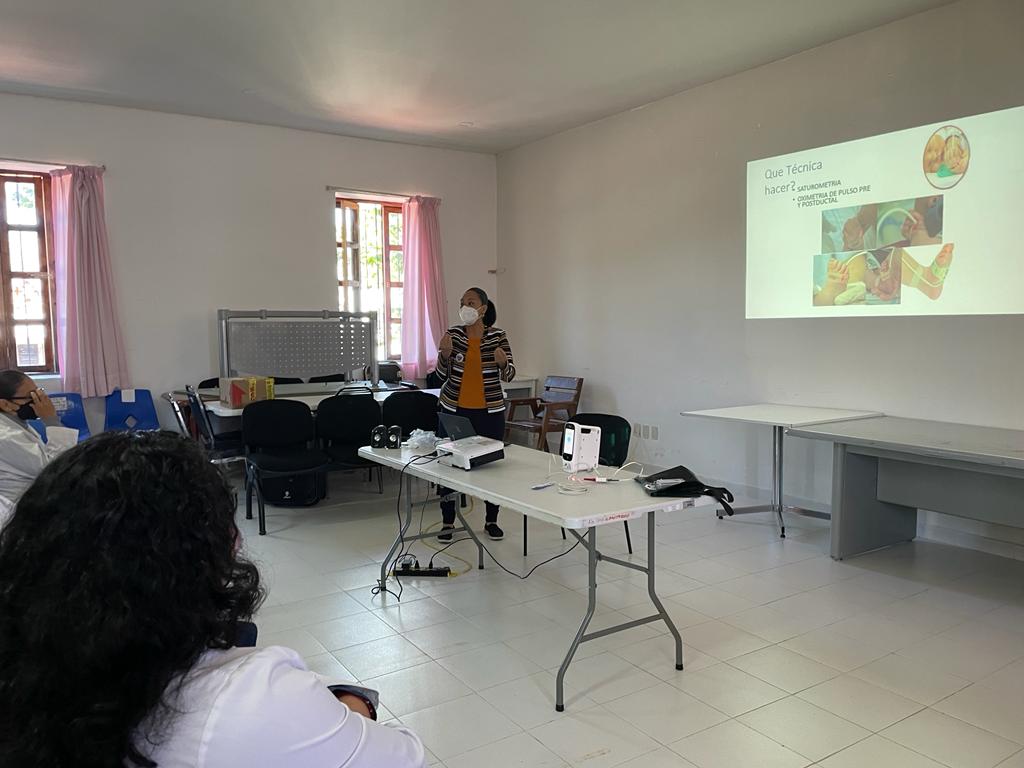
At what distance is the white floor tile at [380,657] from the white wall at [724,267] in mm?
3049

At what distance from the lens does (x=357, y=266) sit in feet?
23.1

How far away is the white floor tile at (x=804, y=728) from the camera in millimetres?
2258

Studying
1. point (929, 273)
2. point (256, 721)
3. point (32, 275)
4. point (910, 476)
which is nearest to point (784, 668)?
point (910, 476)

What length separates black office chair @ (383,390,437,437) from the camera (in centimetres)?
535

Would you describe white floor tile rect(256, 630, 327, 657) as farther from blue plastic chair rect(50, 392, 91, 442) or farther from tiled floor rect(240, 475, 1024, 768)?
blue plastic chair rect(50, 392, 91, 442)

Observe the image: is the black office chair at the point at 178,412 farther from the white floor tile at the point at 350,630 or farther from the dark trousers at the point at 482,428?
the white floor tile at the point at 350,630

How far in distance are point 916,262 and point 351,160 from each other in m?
4.84

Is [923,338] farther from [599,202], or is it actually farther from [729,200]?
[599,202]

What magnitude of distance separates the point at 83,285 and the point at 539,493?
4587mm

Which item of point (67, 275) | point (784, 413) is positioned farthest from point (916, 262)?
point (67, 275)

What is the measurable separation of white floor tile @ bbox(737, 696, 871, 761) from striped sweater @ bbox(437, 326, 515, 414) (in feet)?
7.62

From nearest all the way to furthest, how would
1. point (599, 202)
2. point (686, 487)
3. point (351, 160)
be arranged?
point (686, 487) < point (599, 202) < point (351, 160)

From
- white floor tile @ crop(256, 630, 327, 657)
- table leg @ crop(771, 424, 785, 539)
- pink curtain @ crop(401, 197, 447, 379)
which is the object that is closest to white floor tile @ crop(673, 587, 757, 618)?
table leg @ crop(771, 424, 785, 539)

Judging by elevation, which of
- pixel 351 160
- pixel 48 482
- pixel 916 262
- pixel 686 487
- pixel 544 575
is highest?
pixel 351 160
